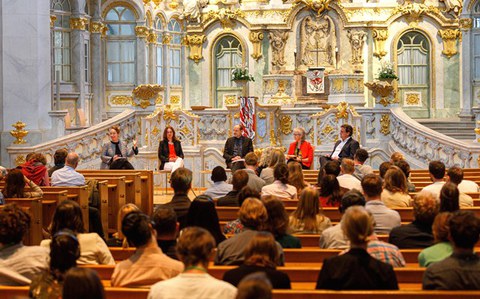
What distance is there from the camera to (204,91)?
3030cm

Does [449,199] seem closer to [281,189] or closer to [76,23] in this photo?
[281,189]

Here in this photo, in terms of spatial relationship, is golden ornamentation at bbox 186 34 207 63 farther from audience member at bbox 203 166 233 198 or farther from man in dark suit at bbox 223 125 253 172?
audience member at bbox 203 166 233 198

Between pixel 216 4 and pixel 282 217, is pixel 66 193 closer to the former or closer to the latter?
pixel 282 217

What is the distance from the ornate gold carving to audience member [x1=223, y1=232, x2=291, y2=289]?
22.9 m

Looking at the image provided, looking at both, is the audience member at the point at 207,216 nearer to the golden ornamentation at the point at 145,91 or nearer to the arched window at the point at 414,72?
the golden ornamentation at the point at 145,91

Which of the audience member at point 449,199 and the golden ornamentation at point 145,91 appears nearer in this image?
the audience member at point 449,199

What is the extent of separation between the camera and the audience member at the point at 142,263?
19.5ft

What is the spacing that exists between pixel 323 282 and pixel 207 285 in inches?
40.4

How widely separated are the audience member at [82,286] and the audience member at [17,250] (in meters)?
1.62

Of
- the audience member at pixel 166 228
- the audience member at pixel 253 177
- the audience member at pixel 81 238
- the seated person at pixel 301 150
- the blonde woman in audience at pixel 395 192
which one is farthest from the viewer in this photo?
the seated person at pixel 301 150

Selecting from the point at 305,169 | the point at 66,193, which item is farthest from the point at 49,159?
the point at 66,193

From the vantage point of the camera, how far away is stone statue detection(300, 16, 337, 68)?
95.1 ft

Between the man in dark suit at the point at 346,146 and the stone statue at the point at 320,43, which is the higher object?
the stone statue at the point at 320,43

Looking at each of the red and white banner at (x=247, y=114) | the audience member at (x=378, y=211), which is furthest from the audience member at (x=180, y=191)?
the red and white banner at (x=247, y=114)
